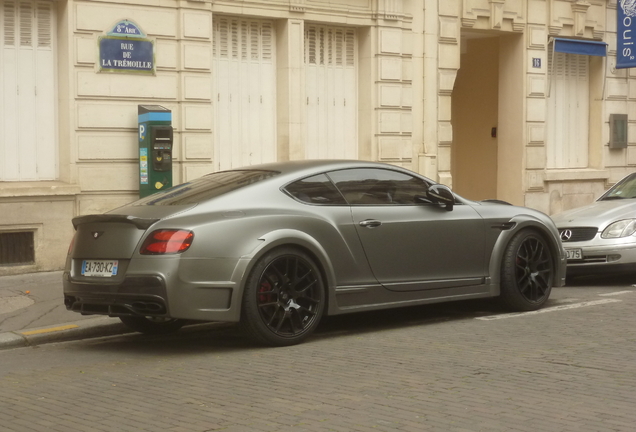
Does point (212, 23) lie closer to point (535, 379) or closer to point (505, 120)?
point (505, 120)

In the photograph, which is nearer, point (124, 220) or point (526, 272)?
point (124, 220)

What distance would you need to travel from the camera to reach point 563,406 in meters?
5.52

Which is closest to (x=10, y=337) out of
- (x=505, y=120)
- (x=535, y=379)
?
(x=535, y=379)

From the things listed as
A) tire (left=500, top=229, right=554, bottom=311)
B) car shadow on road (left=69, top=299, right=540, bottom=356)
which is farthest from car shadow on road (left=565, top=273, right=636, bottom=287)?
tire (left=500, top=229, right=554, bottom=311)

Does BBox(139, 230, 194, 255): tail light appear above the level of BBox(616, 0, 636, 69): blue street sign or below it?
below

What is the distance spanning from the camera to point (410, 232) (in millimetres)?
8430

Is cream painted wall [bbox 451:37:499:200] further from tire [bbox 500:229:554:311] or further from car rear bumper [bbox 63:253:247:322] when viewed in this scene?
car rear bumper [bbox 63:253:247:322]

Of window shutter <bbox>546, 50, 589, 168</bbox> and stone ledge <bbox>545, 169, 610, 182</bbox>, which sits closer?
stone ledge <bbox>545, 169, 610, 182</bbox>

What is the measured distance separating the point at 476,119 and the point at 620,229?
35.3ft

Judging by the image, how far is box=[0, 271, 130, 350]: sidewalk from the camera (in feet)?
27.3

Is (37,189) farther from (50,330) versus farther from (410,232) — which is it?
(410,232)

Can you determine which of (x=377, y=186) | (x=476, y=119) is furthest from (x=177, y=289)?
(x=476, y=119)

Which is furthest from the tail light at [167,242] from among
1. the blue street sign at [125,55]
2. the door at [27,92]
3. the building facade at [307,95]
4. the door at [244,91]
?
the door at [244,91]

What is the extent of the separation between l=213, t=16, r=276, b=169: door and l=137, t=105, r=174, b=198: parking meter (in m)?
1.71
